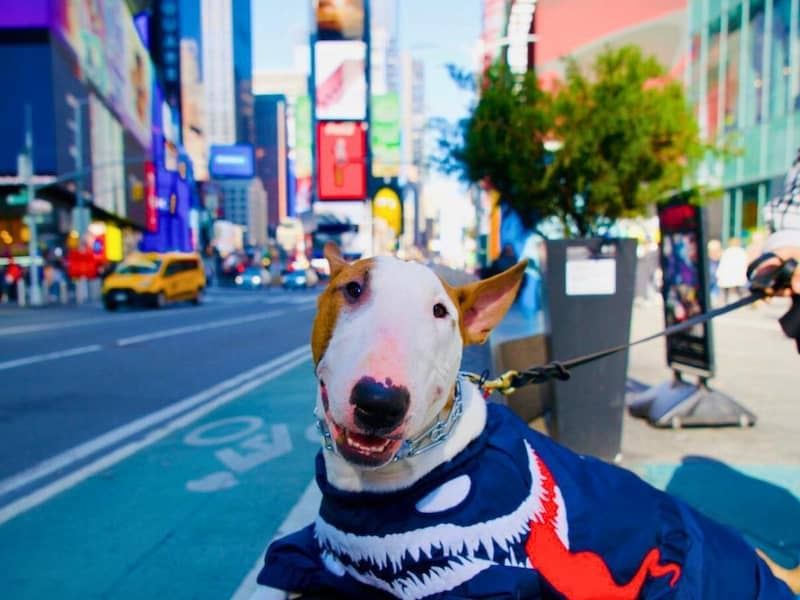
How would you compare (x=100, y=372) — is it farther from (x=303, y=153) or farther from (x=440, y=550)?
(x=303, y=153)

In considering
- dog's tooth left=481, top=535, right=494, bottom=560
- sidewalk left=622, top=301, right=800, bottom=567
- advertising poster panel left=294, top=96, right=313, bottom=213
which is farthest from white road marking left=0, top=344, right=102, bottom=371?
advertising poster panel left=294, top=96, right=313, bottom=213

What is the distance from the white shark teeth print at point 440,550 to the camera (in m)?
1.49

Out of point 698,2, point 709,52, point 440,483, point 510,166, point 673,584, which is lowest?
point 673,584

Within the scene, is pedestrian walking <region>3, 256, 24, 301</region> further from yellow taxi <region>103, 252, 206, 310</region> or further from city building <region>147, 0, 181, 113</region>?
city building <region>147, 0, 181, 113</region>

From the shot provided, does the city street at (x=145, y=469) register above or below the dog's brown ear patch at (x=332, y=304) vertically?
below

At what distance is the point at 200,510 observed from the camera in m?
3.68

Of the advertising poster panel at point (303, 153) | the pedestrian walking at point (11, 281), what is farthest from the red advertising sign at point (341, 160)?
the advertising poster panel at point (303, 153)

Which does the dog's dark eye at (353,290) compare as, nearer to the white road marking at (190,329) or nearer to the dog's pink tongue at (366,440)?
the dog's pink tongue at (366,440)

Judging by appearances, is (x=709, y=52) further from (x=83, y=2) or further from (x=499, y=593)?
(x=83, y=2)

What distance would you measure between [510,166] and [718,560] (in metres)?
4.24

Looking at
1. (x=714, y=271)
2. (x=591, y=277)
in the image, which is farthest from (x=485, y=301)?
(x=714, y=271)

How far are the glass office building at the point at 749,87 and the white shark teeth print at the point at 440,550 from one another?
2136 centimetres

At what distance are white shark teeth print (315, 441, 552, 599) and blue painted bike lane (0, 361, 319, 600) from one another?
145 cm

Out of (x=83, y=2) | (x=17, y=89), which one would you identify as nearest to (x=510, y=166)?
(x=17, y=89)
